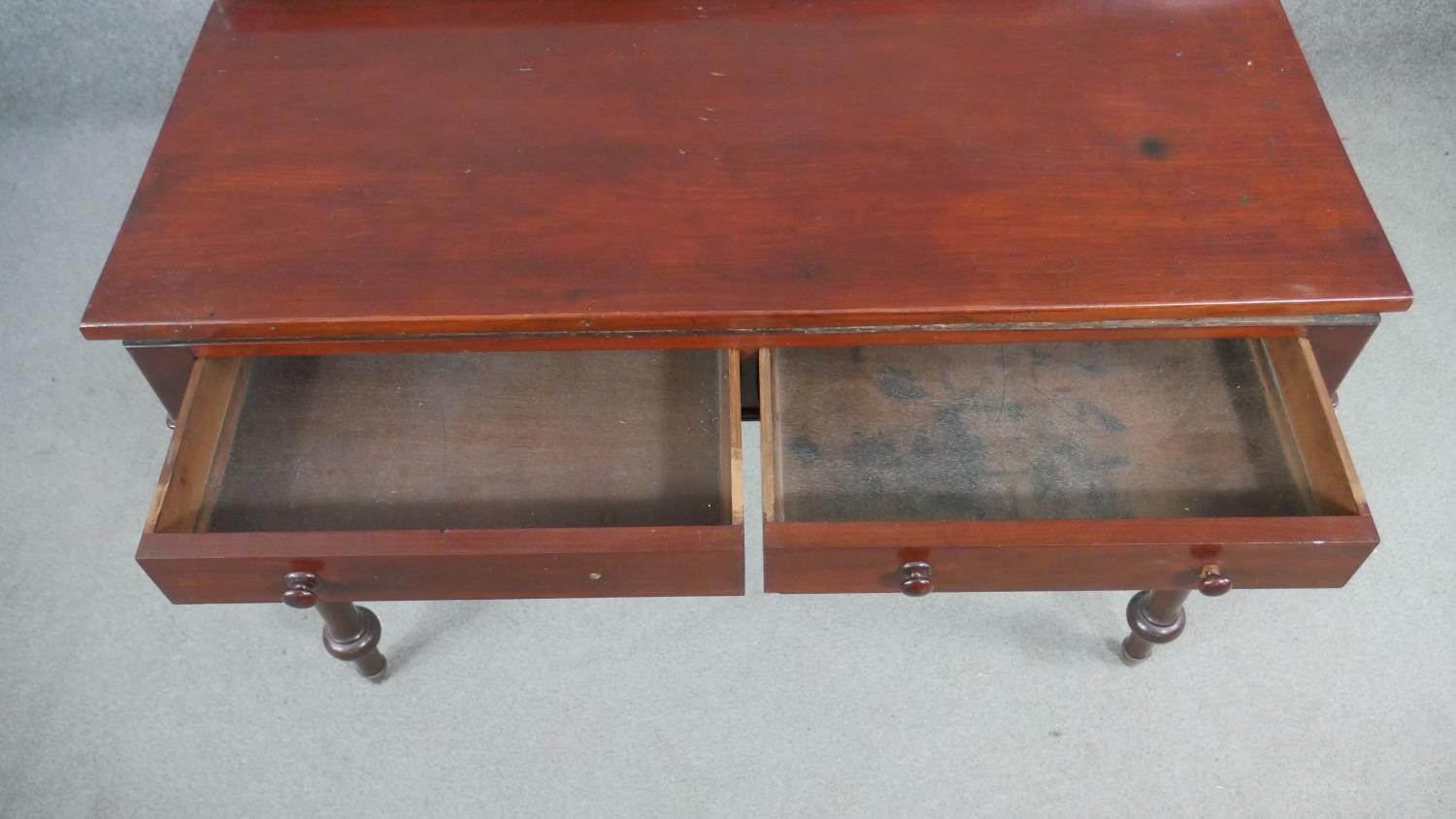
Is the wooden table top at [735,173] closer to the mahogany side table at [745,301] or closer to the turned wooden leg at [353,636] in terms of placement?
the mahogany side table at [745,301]

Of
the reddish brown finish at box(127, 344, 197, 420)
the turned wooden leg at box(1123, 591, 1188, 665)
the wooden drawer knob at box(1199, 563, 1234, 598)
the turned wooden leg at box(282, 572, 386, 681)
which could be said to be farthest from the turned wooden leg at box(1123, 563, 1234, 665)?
the reddish brown finish at box(127, 344, 197, 420)

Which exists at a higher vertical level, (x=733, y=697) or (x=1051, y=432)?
(x=1051, y=432)

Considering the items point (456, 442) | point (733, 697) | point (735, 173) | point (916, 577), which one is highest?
point (735, 173)

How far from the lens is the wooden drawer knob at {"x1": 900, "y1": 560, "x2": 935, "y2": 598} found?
0.84 meters

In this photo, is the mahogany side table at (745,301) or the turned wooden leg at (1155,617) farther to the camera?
the turned wooden leg at (1155,617)

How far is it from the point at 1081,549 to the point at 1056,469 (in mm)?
134

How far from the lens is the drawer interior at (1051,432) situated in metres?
0.92

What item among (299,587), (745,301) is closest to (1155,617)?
(745,301)

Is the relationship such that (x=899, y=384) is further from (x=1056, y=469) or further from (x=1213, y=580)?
(x=1213, y=580)

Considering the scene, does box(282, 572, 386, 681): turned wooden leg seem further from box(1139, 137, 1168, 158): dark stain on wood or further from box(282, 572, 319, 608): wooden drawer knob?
box(1139, 137, 1168, 158): dark stain on wood

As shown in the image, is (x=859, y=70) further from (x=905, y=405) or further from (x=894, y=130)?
(x=905, y=405)

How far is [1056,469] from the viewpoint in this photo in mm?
943

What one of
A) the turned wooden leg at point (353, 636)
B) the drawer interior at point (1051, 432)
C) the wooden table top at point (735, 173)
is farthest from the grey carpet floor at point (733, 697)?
the wooden table top at point (735, 173)

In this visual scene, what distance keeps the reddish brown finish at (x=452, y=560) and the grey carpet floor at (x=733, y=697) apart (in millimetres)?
274
